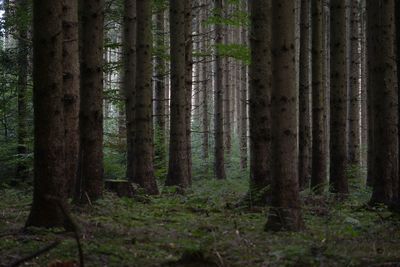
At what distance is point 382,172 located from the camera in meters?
10.4

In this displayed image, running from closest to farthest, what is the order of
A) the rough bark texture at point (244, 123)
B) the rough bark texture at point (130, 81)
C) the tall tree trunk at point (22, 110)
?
the rough bark texture at point (130, 81), the tall tree trunk at point (22, 110), the rough bark texture at point (244, 123)

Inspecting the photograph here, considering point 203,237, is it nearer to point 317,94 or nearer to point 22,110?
point 317,94

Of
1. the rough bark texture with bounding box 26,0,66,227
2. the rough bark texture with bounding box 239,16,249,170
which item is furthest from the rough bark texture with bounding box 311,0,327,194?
the rough bark texture with bounding box 239,16,249,170

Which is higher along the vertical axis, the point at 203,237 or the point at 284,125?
the point at 284,125

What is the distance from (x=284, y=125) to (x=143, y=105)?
617cm

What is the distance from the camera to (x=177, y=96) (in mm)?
14812

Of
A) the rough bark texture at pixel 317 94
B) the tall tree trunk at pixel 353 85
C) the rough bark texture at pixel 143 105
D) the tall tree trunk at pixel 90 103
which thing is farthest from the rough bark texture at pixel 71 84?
the tall tree trunk at pixel 353 85

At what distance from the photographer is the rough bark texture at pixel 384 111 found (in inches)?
407

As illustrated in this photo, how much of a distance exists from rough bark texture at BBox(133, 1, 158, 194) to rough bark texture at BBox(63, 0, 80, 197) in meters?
2.82

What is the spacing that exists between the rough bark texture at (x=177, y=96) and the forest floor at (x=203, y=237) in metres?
3.97

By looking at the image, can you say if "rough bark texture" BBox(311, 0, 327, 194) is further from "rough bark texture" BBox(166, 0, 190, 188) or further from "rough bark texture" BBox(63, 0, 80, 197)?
"rough bark texture" BBox(63, 0, 80, 197)

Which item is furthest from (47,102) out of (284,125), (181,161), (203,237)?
(181,161)

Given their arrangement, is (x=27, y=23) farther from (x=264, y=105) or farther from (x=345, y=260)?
(x=345, y=260)

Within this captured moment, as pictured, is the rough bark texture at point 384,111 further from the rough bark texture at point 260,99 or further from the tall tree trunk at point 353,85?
the tall tree trunk at point 353,85
